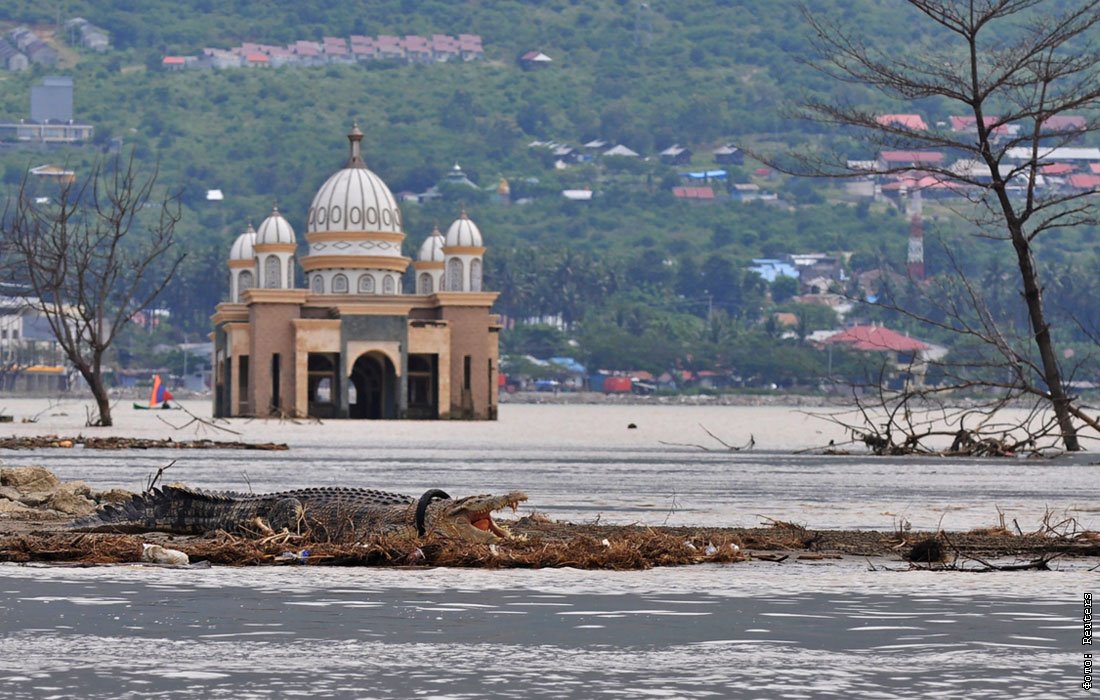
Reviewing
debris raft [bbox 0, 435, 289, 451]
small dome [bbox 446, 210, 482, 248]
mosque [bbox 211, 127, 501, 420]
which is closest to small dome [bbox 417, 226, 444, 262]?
mosque [bbox 211, 127, 501, 420]

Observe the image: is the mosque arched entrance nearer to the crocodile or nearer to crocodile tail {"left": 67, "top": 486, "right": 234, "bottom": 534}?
crocodile tail {"left": 67, "top": 486, "right": 234, "bottom": 534}

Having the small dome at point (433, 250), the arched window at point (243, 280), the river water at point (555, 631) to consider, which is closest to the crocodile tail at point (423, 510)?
the river water at point (555, 631)

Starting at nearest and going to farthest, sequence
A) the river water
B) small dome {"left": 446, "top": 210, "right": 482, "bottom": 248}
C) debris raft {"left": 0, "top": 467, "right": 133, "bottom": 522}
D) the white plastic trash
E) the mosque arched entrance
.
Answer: the river water < the white plastic trash < debris raft {"left": 0, "top": 467, "right": 133, "bottom": 522} < small dome {"left": 446, "top": 210, "right": 482, "bottom": 248} < the mosque arched entrance

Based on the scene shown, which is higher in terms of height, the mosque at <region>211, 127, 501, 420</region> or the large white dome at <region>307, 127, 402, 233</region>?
the large white dome at <region>307, 127, 402, 233</region>

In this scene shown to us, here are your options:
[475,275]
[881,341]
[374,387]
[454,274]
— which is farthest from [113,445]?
[881,341]

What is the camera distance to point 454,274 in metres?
84.4

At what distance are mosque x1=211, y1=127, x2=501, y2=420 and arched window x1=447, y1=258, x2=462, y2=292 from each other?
2.1 inches

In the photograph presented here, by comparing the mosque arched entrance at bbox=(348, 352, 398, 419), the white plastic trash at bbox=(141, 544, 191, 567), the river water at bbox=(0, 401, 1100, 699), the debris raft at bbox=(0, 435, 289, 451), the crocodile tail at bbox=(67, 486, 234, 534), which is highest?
the mosque arched entrance at bbox=(348, 352, 398, 419)

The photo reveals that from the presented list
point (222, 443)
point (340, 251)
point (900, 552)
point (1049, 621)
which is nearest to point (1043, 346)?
point (222, 443)

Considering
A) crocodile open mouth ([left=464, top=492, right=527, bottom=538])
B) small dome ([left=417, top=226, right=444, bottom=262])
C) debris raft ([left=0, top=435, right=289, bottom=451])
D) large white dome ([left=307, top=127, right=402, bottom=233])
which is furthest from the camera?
small dome ([left=417, top=226, right=444, bottom=262])

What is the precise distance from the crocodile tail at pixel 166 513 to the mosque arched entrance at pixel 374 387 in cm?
6578

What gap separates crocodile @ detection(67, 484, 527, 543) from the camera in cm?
1562

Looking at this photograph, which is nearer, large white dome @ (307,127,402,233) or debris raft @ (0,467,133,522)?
debris raft @ (0,467,133,522)

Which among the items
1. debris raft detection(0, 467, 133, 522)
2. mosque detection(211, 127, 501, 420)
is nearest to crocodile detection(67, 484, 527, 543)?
debris raft detection(0, 467, 133, 522)
